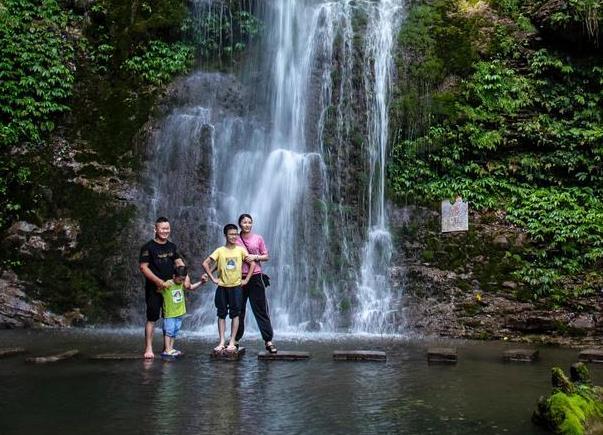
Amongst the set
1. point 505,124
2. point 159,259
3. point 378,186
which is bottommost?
point 159,259

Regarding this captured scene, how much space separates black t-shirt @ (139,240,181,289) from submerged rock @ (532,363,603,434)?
15.1ft

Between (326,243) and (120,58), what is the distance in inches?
308

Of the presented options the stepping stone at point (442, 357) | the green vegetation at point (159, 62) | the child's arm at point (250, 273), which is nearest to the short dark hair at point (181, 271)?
the child's arm at point (250, 273)

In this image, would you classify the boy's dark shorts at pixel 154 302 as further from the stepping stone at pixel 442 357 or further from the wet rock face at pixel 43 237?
the wet rock face at pixel 43 237

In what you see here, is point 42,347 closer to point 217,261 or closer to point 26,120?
point 217,261

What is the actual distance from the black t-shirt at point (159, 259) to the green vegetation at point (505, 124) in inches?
283

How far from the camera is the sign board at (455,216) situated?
41.5 ft

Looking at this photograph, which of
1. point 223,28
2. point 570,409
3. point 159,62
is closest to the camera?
point 570,409

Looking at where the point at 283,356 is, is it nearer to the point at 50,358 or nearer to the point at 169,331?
the point at 169,331

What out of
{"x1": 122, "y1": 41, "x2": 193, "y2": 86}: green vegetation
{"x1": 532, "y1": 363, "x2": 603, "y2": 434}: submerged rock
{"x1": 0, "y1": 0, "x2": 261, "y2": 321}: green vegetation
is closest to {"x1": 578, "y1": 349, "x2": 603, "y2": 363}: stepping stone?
{"x1": 532, "y1": 363, "x2": 603, "y2": 434}: submerged rock

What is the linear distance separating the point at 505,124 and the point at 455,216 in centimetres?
272

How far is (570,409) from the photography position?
404 cm

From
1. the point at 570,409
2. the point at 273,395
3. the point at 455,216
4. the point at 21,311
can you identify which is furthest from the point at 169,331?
the point at 455,216

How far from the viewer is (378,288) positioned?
12.2 meters
